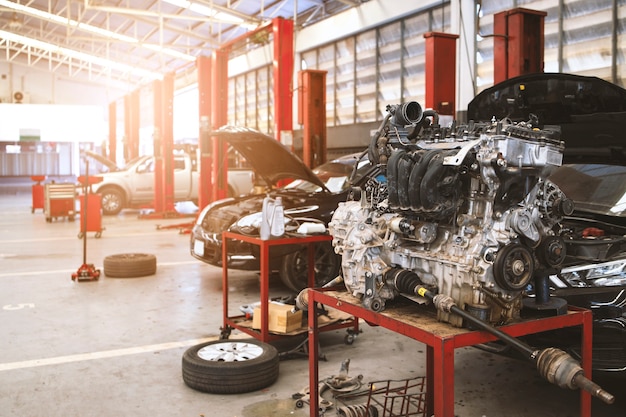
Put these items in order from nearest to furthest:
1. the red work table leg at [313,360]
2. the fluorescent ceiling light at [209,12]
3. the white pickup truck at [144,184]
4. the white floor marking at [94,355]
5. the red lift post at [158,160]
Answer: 1. the red work table leg at [313,360]
2. the white floor marking at [94,355]
3. the red lift post at [158,160]
4. the white pickup truck at [144,184]
5. the fluorescent ceiling light at [209,12]

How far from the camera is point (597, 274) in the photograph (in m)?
2.89

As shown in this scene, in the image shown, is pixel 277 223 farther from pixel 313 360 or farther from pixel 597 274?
pixel 597 274

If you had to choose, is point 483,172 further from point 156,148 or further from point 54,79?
point 54,79

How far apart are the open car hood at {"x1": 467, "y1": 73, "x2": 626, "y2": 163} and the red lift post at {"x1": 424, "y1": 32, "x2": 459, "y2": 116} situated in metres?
3.08

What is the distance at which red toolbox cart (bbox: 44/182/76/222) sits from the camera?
1248cm

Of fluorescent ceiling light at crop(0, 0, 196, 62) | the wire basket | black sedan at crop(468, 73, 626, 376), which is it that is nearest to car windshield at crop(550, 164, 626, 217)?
black sedan at crop(468, 73, 626, 376)

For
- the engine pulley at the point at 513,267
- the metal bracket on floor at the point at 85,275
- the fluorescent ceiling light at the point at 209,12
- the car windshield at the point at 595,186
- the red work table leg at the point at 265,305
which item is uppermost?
the fluorescent ceiling light at the point at 209,12

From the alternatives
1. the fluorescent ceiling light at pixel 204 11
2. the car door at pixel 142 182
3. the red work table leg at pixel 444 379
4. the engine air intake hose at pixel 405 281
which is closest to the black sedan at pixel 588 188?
the engine air intake hose at pixel 405 281

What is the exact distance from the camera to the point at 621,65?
790 centimetres

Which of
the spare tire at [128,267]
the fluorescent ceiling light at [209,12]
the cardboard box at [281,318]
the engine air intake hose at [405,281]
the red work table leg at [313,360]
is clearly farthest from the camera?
the fluorescent ceiling light at [209,12]

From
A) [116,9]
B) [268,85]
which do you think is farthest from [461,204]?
[268,85]

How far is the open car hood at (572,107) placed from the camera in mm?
3363

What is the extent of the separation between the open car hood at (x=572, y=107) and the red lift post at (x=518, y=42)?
2527 mm

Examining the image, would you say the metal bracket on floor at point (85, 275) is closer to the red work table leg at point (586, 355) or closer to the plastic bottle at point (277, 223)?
the plastic bottle at point (277, 223)
